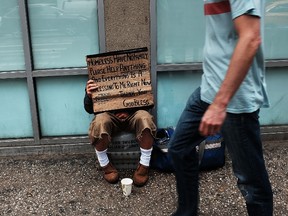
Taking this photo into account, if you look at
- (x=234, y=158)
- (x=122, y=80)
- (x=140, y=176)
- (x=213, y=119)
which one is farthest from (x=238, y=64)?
(x=140, y=176)

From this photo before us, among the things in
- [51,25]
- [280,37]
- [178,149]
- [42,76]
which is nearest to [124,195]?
[178,149]

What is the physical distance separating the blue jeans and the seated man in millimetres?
676

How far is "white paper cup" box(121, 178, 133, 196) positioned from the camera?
301 cm

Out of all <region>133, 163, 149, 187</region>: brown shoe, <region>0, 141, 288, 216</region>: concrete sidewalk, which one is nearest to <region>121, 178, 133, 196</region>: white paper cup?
<region>0, 141, 288, 216</region>: concrete sidewalk

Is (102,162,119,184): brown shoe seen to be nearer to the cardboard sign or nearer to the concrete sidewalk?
the concrete sidewalk

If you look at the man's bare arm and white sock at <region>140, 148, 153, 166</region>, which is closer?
the man's bare arm

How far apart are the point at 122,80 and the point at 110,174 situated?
81 cm

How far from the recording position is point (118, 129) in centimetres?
332

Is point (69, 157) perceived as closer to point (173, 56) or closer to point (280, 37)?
point (173, 56)

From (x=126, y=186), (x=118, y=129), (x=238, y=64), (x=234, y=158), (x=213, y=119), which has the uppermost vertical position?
(x=238, y=64)

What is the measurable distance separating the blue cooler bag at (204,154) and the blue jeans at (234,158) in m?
0.74

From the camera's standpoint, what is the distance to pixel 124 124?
10.9ft

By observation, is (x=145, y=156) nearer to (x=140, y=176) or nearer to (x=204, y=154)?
(x=140, y=176)

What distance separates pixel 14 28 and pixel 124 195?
1835 millimetres
